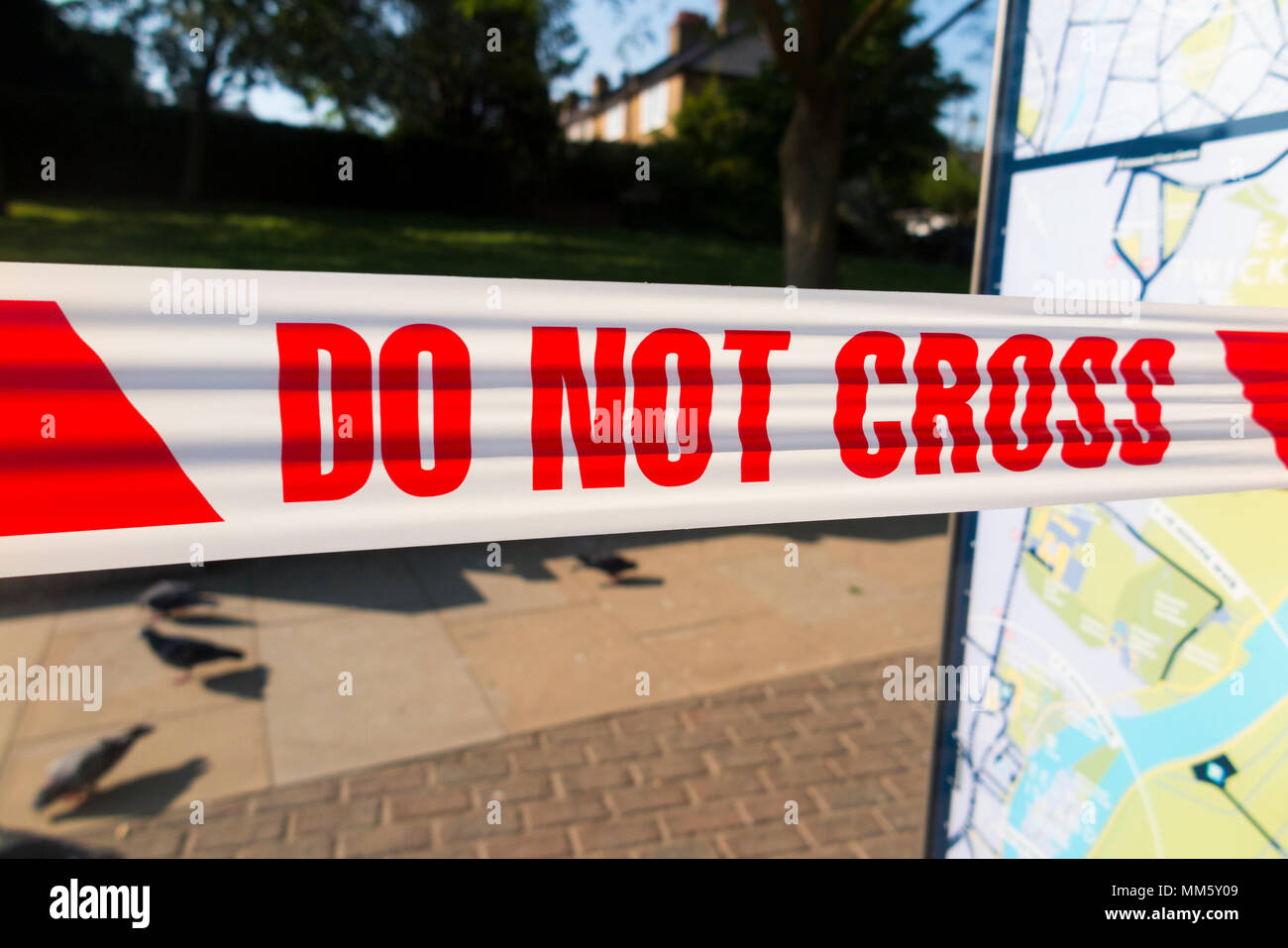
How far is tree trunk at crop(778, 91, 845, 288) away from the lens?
1168cm

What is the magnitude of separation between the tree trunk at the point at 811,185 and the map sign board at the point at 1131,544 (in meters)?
8.49

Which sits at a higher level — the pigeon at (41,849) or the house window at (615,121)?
the house window at (615,121)

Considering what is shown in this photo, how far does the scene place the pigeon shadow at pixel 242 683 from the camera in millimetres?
5781

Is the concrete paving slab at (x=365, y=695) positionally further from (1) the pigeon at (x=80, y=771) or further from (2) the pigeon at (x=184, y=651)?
(1) the pigeon at (x=80, y=771)

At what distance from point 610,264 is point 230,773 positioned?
43.8 ft

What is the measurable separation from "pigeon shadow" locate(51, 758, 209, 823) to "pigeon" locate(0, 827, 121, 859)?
1.71 ft

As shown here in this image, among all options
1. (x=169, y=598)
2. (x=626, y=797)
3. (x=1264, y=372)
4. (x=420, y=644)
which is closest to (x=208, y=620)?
(x=169, y=598)

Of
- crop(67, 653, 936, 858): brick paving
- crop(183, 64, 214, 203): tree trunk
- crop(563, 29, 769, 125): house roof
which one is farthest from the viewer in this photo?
crop(563, 29, 769, 125): house roof

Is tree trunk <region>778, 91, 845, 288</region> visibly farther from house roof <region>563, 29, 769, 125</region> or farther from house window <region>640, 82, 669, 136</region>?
house window <region>640, 82, 669, 136</region>

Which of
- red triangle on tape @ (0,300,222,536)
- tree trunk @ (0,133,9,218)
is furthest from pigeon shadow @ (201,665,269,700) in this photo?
tree trunk @ (0,133,9,218)

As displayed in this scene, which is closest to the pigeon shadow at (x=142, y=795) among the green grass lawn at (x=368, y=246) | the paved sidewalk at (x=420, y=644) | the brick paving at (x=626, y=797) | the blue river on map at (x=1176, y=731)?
the paved sidewalk at (x=420, y=644)

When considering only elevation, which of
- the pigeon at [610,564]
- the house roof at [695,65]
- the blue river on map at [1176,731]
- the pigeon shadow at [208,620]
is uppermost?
the house roof at [695,65]
